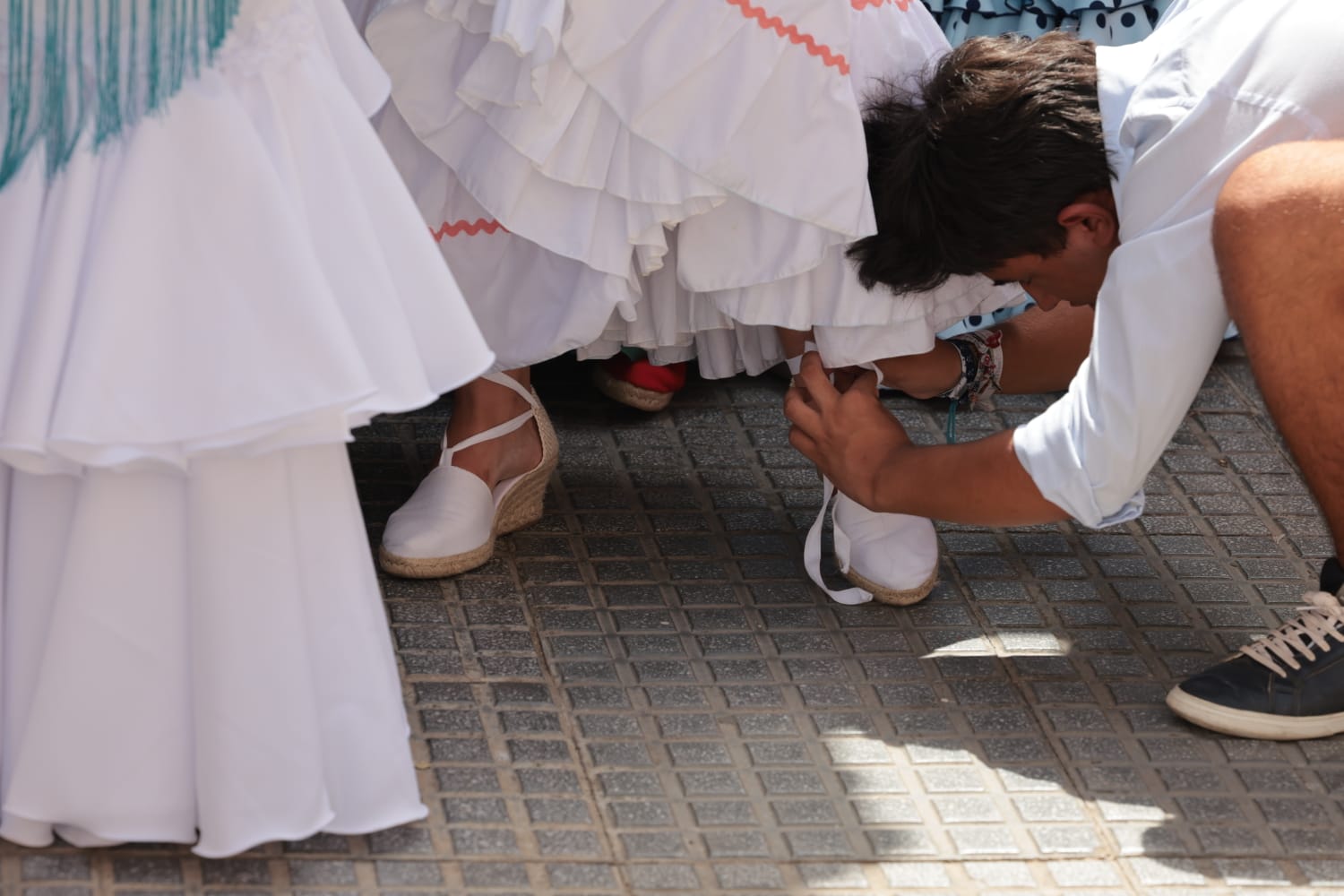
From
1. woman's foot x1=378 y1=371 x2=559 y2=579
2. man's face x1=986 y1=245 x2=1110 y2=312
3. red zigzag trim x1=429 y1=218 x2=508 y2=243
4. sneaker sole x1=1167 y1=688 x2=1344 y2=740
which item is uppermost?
man's face x1=986 y1=245 x2=1110 y2=312

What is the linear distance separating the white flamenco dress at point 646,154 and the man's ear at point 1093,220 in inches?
7.8

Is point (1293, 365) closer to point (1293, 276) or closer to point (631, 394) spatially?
point (1293, 276)

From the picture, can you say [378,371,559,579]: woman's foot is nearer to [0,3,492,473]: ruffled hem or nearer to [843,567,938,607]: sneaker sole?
[843,567,938,607]: sneaker sole

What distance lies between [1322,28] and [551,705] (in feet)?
4.02

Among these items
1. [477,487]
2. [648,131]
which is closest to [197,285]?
[648,131]

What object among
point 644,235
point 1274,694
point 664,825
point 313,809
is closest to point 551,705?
point 664,825

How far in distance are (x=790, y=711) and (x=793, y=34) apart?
0.85m

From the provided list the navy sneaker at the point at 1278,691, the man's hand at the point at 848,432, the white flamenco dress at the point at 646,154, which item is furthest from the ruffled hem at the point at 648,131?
the navy sneaker at the point at 1278,691

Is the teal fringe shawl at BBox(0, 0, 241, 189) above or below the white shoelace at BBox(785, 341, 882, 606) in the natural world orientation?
above

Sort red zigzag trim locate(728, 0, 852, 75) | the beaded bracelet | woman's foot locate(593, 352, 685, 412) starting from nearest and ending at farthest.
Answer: red zigzag trim locate(728, 0, 852, 75) → the beaded bracelet → woman's foot locate(593, 352, 685, 412)

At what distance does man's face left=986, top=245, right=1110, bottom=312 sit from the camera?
2037 mm

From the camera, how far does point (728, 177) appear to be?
1.92 m

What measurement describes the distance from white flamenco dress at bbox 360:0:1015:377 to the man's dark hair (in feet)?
0.20

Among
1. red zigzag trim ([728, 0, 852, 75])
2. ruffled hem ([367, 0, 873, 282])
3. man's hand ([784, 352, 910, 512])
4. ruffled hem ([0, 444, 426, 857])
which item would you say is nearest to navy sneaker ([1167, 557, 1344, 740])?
man's hand ([784, 352, 910, 512])
